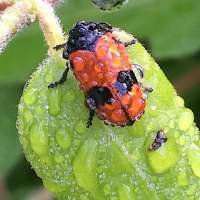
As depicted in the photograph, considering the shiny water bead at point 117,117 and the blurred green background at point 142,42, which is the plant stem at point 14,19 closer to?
the shiny water bead at point 117,117

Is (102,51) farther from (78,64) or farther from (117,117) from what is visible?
(117,117)

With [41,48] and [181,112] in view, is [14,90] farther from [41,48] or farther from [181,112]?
[181,112]

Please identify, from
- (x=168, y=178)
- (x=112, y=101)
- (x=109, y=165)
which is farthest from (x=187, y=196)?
(x=112, y=101)

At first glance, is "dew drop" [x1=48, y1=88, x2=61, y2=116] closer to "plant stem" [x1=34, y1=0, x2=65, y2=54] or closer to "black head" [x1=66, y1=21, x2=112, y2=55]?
"plant stem" [x1=34, y1=0, x2=65, y2=54]

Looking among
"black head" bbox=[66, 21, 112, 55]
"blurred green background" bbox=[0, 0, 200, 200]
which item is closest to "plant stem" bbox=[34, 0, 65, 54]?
"black head" bbox=[66, 21, 112, 55]

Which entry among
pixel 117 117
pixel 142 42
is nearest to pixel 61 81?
pixel 117 117

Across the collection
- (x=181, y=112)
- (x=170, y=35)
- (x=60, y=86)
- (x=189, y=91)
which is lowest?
(x=189, y=91)
